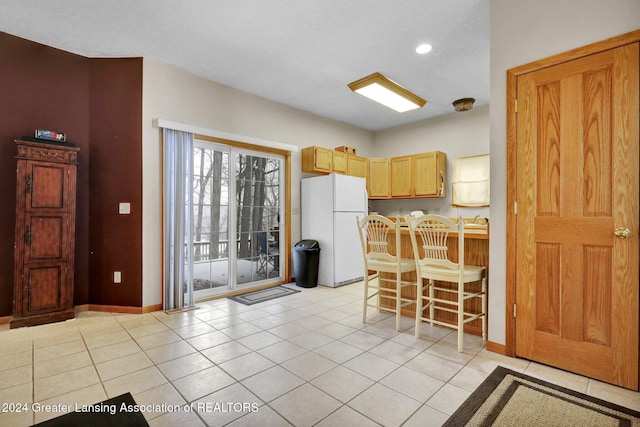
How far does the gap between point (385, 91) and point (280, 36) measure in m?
1.52

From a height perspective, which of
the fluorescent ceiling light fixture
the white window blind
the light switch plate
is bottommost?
the light switch plate

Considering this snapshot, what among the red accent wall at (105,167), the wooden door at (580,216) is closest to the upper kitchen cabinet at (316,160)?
the red accent wall at (105,167)

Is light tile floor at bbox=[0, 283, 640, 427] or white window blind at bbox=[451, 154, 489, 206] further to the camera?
white window blind at bbox=[451, 154, 489, 206]

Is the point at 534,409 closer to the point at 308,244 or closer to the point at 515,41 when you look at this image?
the point at 515,41

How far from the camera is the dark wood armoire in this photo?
10.0ft

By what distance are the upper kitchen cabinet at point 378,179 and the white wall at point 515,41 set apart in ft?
12.3

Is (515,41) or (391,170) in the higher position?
(515,41)

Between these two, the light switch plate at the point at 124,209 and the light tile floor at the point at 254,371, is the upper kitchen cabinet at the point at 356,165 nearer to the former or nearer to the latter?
the light tile floor at the point at 254,371

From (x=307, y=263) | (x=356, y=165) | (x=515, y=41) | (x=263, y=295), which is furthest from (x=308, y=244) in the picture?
(x=515, y=41)

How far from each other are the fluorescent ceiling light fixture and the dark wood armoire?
11.0ft

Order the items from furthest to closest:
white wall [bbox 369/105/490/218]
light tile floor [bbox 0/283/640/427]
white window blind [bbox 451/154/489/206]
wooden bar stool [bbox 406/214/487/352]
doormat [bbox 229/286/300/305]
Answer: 1. white wall [bbox 369/105/490/218]
2. white window blind [bbox 451/154/489/206]
3. doormat [bbox 229/286/300/305]
4. wooden bar stool [bbox 406/214/487/352]
5. light tile floor [bbox 0/283/640/427]

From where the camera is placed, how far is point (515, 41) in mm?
2447

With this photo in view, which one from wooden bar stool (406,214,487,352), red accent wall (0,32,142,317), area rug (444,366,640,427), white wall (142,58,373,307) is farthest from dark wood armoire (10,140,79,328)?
area rug (444,366,640,427)

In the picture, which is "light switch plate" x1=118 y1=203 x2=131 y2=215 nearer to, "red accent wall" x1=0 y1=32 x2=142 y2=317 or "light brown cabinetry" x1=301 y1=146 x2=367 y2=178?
"red accent wall" x1=0 y1=32 x2=142 y2=317
